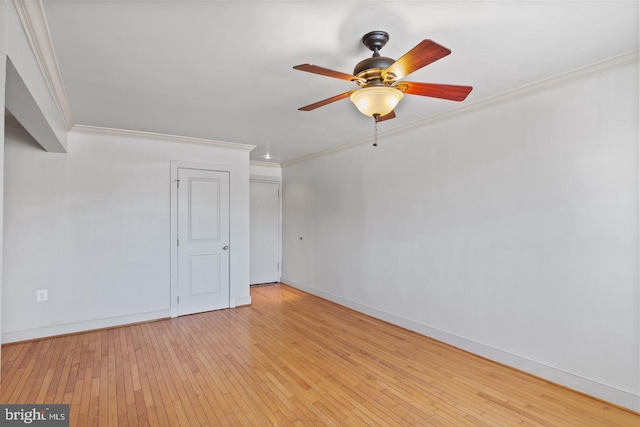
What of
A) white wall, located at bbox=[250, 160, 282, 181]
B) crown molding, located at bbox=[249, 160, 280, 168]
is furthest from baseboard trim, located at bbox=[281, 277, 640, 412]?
crown molding, located at bbox=[249, 160, 280, 168]

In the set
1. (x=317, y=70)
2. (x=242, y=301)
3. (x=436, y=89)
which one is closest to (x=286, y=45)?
(x=317, y=70)

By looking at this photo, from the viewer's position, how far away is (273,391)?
100 inches

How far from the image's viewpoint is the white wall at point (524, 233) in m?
2.32

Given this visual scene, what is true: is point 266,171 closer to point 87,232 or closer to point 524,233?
point 87,232

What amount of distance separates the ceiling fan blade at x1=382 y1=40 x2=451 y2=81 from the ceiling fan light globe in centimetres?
8

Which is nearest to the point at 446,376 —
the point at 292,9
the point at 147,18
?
the point at 292,9

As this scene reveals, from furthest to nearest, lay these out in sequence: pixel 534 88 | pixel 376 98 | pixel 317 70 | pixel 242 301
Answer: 1. pixel 242 301
2. pixel 534 88
3. pixel 376 98
4. pixel 317 70

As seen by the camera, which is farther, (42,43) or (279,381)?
(279,381)

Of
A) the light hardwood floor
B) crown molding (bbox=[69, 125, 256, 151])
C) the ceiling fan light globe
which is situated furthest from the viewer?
crown molding (bbox=[69, 125, 256, 151])

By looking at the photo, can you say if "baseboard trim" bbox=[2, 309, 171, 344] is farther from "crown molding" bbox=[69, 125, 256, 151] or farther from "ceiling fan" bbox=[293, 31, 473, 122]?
"ceiling fan" bbox=[293, 31, 473, 122]

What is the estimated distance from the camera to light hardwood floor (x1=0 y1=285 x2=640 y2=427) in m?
2.23

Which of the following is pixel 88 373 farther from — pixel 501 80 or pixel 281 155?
pixel 501 80

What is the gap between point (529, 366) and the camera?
2.76 meters

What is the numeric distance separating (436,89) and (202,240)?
3.66 m
